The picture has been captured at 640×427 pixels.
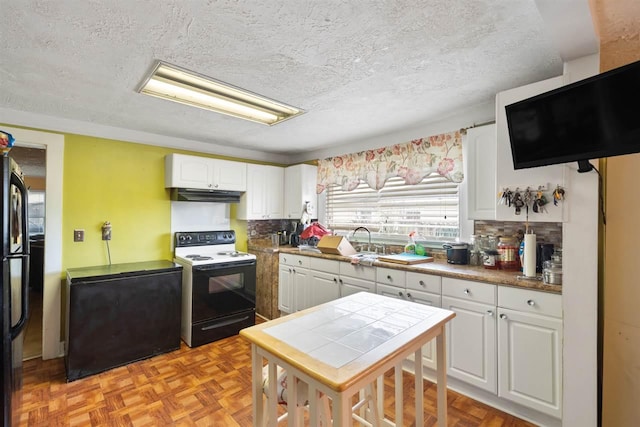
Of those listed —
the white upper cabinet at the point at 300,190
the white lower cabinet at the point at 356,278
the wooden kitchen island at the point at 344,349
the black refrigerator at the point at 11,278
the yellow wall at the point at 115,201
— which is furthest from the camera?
the white upper cabinet at the point at 300,190

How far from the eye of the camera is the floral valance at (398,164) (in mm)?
2721

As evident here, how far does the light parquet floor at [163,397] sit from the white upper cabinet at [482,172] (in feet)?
4.56

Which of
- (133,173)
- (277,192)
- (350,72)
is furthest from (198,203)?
(350,72)

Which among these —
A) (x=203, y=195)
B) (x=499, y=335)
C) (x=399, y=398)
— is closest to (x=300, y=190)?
(x=203, y=195)

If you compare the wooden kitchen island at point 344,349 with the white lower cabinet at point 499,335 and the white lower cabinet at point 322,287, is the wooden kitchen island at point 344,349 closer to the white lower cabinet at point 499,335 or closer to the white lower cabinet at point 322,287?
the white lower cabinet at point 499,335

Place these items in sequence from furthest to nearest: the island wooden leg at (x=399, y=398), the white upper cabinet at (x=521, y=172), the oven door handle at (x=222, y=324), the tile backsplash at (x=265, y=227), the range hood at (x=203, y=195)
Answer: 1. the tile backsplash at (x=265, y=227)
2. the range hood at (x=203, y=195)
3. the oven door handle at (x=222, y=324)
4. the white upper cabinet at (x=521, y=172)
5. the island wooden leg at (x=399, y=398)

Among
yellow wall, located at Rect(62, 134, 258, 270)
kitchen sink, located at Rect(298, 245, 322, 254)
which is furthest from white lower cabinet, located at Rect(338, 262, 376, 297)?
yellow wall, located at Rect(62, 134, 258, 270)

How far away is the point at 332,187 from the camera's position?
4012 mm

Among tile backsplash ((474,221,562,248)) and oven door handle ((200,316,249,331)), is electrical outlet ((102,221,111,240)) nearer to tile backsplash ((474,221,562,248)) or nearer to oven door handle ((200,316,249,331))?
oven door handle ((200,316,249,331))

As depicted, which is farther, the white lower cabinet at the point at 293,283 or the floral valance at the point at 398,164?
the white lower cabinet at the point at 293,283

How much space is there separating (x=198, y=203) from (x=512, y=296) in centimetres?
328

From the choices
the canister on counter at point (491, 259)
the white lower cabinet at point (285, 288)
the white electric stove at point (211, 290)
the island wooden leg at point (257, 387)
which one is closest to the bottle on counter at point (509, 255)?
the canister on counter at point (491, 259)

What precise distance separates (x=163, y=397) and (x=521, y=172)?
115 inches

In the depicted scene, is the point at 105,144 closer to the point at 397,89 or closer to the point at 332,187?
the point at 332,187
